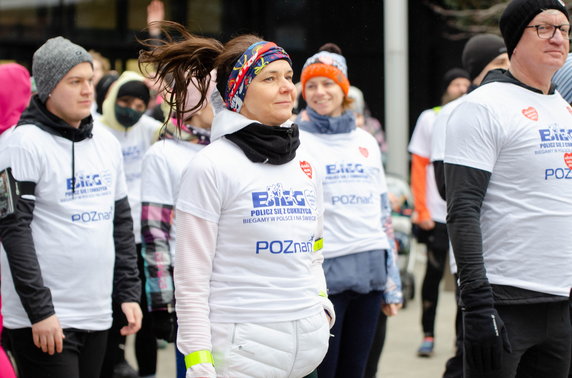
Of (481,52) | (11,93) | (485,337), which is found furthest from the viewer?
(481,52)

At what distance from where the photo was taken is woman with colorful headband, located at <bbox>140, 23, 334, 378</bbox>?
309 centimetres

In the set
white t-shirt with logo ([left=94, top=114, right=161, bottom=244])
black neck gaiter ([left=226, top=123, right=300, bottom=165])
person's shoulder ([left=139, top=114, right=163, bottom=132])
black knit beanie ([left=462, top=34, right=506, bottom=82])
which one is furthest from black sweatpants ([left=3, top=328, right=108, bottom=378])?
black knit beanie ([left=462, top=34, right=506, bottom=82])

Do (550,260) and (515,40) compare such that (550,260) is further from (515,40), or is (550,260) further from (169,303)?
(169,303)

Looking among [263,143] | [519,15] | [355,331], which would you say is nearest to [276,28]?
[355,331]

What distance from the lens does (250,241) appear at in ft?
10.3

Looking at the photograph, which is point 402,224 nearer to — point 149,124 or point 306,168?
point 149,124

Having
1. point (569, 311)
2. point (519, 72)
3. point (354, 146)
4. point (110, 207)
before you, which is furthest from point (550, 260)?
point (110, 207)

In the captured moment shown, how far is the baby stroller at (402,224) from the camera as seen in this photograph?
8.65 metres

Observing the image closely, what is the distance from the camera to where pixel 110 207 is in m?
4.28

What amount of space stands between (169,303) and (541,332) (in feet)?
6.51

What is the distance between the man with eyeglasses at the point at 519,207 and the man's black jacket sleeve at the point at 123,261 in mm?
1651

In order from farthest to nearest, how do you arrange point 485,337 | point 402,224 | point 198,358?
1. point 402,224
2. point 485,337
3. point 198,358

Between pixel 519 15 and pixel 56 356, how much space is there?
246 centimetres

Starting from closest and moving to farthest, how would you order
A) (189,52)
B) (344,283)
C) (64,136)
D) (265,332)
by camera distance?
(265,332) < (189,52) < (64,136) < (344,283)
